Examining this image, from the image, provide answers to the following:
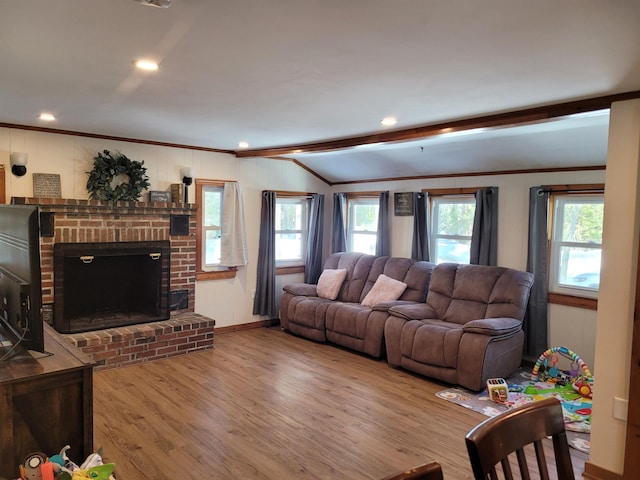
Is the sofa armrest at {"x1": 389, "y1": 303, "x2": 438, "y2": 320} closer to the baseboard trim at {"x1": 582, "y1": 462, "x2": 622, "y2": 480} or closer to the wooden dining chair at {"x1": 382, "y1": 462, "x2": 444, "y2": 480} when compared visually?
the baseboard trim at {"x1": 582, "y1": 462, "x2": 622, "y2": 480}

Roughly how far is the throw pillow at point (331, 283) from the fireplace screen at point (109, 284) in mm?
1947

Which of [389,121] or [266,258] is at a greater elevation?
[389,121]

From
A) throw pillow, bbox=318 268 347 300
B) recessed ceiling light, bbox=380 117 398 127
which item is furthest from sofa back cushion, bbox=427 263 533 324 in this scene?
recessed ceiling light, bbox=380 117 398 127

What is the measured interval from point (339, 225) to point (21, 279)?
16.3 ft

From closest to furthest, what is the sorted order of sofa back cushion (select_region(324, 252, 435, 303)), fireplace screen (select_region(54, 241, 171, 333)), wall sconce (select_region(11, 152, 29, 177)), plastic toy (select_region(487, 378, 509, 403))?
plastic toy (select_region(487, 378, 509, 403))
wall sconce (select_region(11, 152, 29, 177))
fireplace screen (select_region(54, 241, 171, 333))
sofa back cushion (select_region(324, 252, 435, 303))

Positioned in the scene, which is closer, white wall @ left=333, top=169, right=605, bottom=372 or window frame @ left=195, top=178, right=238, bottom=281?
white wall @ left=333, top=169, right=605, bottom=372

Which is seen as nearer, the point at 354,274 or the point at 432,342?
the point at 432,342

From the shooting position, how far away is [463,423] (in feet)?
11.9

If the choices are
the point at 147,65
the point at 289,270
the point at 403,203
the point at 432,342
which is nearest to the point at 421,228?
the point at 403,203

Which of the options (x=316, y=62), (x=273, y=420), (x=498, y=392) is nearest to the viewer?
(x=316, y=62)

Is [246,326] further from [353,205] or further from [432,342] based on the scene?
[432,342]

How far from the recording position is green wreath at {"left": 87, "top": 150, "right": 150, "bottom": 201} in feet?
16.2

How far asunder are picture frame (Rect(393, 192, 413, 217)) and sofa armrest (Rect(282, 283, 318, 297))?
1507mm

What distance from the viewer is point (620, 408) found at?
2801mm
